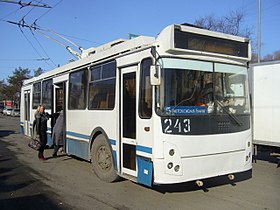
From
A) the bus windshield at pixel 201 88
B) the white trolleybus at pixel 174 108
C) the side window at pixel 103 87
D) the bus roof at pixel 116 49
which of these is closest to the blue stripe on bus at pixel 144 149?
the white trolleybus at pixel 174 108

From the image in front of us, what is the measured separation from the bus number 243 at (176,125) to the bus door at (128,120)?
0.96m

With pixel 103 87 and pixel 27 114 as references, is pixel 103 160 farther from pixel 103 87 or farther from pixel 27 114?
pixel 27 114

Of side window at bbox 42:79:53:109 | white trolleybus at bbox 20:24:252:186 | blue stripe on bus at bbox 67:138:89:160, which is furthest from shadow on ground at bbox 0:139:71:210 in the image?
side window at bbox 42:79:53:109

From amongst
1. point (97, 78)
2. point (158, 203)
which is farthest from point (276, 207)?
point (97, 78)

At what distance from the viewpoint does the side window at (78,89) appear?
887 cm

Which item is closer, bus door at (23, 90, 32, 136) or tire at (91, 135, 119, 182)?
tire at (91, 135, 119, 182)

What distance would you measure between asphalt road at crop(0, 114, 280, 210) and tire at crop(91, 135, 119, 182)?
19 cm

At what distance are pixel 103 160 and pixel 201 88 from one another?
10.3 feet

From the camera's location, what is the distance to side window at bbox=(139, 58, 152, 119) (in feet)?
19.2

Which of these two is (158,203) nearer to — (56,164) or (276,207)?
(276,207)

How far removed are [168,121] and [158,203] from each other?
1.61 m

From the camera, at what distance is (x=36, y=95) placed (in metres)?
14.2

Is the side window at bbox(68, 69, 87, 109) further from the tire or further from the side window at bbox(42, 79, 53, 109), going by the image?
the side window at bbox(42, 79, 53, 109)

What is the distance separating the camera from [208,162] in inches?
234
